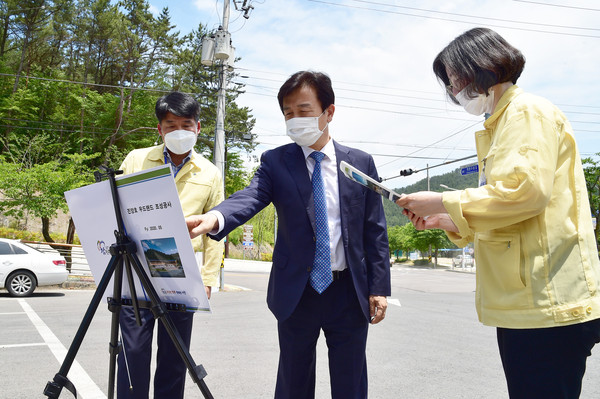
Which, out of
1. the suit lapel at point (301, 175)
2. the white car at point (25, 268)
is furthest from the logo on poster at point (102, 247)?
the white car at point (25, 268)

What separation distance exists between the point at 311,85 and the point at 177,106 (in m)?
0.97

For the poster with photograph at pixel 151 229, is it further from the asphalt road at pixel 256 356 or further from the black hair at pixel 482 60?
the asphalt road at pixel 256 356

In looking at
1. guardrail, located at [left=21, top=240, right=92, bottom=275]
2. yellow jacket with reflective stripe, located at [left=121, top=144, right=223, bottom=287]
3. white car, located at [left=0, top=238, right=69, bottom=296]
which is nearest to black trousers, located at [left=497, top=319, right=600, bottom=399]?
yellow jacket with reflective stripe, located at [left=121, top=144, right=223, bottom=287]

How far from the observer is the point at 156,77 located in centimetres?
3866

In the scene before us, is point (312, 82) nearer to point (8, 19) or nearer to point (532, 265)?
point (532, 265)

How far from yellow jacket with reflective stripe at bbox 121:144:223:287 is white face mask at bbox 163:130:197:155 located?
0.11 m

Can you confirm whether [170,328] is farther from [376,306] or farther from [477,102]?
[477,102]

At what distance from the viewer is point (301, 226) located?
249 cm

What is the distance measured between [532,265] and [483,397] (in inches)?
112

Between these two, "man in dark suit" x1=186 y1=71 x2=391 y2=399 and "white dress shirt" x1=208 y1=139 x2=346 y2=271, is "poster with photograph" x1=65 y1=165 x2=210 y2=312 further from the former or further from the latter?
"white dress shirt" x1=208 y1=139 x2=346 y2=271

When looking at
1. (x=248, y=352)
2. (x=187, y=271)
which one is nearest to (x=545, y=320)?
(x=187, y=271)

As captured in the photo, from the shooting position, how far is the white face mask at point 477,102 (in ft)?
6.19

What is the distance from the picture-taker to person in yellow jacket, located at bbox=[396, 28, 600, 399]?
5.10 ft

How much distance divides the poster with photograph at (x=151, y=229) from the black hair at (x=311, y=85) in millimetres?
1054
